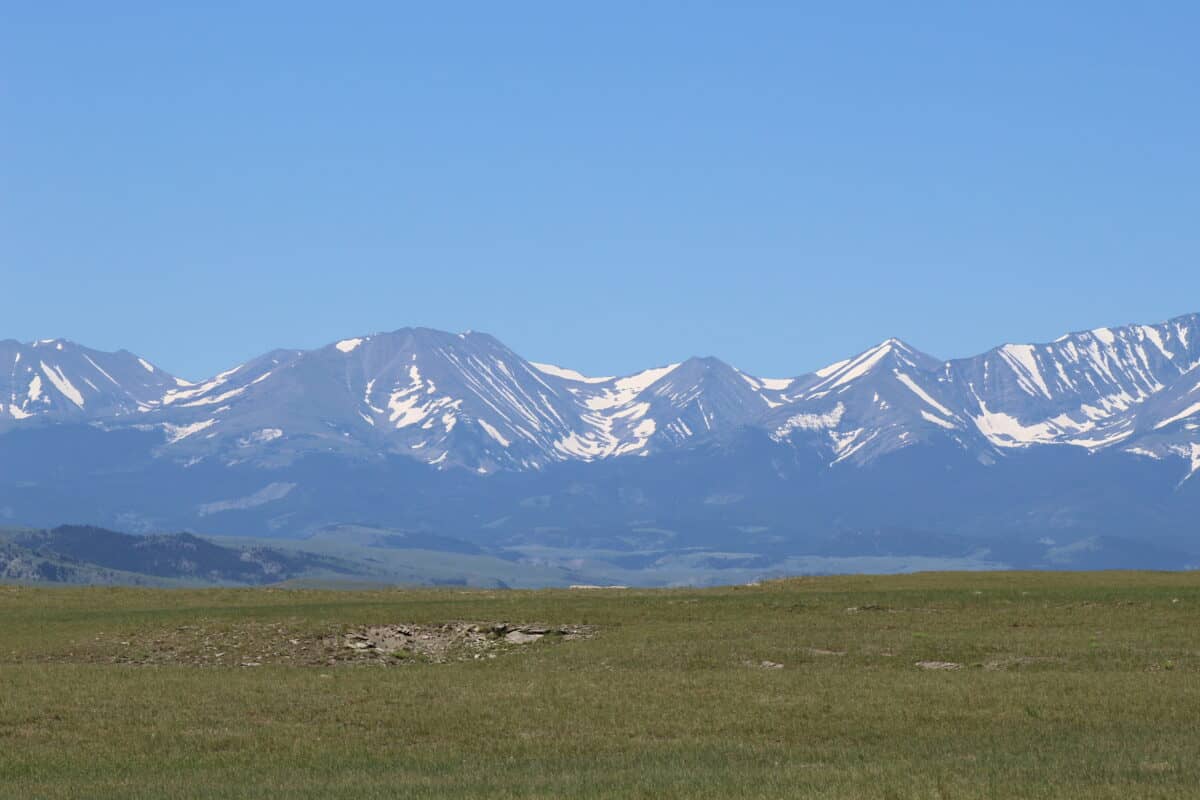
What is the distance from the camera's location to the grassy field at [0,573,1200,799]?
34.7m

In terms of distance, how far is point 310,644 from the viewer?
6288 centimetres

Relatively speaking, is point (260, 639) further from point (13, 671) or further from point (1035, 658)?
point (1035, 658)

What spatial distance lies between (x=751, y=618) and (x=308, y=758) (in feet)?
114

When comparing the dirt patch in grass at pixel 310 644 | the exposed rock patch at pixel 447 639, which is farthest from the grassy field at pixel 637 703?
the exposed rock patch at pixel 447 639

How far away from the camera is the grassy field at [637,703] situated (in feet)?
114

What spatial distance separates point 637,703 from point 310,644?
20.5 meters

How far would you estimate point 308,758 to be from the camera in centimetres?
3925

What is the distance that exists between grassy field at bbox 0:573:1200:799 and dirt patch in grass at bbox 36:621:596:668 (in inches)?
9.7

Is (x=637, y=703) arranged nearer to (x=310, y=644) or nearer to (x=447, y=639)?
(x=447, y=639)

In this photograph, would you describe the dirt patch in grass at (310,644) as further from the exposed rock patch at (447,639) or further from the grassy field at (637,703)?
the grassy field at (637,703)

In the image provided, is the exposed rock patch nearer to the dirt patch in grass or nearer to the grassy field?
the dirt patch in grass

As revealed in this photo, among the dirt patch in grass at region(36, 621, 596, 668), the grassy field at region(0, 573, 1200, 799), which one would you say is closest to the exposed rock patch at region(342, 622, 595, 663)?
the dirt patch in grass at region(36, 621, 596, 668)

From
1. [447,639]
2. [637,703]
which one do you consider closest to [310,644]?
[447,639]

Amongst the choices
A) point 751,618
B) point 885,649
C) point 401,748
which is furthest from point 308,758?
point 751,618
